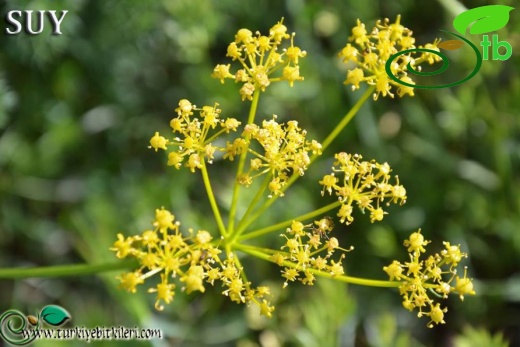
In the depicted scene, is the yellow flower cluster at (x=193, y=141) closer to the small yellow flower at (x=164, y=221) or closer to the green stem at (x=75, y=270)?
the small yellow flower at (x=164, y=221)

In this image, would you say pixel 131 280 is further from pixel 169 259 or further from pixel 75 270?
pixel 75 270

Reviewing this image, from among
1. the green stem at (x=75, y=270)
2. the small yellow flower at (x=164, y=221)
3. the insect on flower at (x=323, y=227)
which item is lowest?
the green stem at (x=75, y=270)

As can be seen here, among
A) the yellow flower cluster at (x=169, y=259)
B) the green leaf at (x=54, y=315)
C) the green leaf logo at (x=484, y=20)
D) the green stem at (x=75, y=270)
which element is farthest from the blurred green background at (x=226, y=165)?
the yellow flower cluster at (x=169, y=259)

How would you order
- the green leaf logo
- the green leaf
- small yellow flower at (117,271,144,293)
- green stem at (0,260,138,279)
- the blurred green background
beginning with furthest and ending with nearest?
the blurred green background < the green leaf logo < the green leaf < green stem at (0,260,138,279) < small yellow flower at (117,271,144,293)

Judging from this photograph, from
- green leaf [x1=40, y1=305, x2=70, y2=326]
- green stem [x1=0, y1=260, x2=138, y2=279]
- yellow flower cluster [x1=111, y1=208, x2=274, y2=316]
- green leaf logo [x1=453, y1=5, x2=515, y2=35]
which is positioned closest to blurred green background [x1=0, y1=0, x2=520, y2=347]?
green leaf logo [x1=453, y1=5, x2=515, y2=35]

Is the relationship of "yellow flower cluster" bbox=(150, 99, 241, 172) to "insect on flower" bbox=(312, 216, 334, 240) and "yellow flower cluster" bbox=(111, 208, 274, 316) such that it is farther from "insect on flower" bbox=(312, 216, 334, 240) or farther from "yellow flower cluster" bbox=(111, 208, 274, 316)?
"insect on flower" bbox=(312, 216, 334, 240)

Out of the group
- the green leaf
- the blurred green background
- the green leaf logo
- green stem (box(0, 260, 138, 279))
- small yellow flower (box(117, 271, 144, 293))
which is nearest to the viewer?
small yellow flower (box(117, 271, 144, 293))
